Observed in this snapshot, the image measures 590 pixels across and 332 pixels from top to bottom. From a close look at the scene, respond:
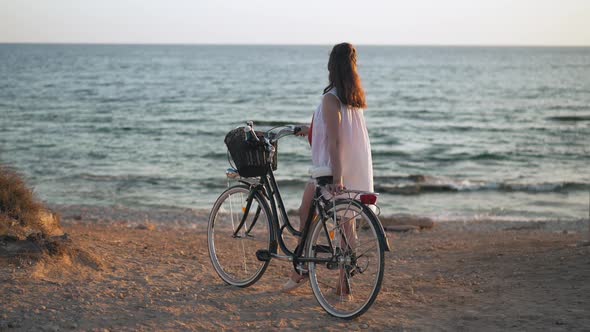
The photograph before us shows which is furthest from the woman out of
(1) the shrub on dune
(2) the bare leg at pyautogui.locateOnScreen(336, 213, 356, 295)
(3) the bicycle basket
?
(1) the shrub on dune

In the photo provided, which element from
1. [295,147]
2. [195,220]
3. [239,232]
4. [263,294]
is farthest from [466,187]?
[263,294]

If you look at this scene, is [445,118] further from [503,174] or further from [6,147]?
[6,147]

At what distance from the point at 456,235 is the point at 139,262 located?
6.00 meters

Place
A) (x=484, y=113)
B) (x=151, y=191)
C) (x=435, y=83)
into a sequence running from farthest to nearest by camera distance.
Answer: (x=435, y=83) → (x=484, y=113) → (x=151, y=191)

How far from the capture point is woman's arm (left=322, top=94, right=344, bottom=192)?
4.71 meters

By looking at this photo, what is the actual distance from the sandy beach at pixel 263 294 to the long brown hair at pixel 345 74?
5.58 ft

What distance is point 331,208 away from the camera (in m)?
4.70

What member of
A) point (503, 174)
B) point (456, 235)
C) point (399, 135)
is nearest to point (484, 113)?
point (399, 135)

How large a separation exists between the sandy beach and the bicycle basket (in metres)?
1.11

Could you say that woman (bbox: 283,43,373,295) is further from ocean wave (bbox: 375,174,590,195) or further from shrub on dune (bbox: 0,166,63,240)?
ocean wave (bbox: 375,174,590,195)

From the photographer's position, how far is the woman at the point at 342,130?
15.4 ft

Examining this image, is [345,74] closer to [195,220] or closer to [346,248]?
[346,248]

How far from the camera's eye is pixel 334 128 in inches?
185

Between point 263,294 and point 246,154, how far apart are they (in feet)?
4.15
